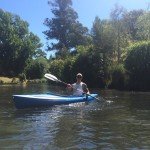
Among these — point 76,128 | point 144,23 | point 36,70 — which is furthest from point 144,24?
point 36,70

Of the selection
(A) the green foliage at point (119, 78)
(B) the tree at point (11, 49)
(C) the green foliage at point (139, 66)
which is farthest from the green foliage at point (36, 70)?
(C) the green foliage at point (139, 66)

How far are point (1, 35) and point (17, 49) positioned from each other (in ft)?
13.3

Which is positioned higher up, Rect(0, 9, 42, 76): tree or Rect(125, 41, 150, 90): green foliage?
Rect(0, 9, 42, 76): tree

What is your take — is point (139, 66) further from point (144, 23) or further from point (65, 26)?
point (65, 26)

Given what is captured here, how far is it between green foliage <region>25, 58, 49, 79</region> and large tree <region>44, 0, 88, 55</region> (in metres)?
14.2

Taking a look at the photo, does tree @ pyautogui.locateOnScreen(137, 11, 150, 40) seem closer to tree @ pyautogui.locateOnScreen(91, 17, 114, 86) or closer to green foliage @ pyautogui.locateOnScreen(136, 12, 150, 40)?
green foliage @ pyautogui.locateOnScreen(136, 12, 150, 40)

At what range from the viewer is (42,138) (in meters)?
13.1

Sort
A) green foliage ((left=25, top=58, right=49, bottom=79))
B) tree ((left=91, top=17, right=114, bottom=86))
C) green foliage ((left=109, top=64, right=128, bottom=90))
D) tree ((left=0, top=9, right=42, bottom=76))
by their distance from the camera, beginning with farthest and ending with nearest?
1. green foliage ((left=25, top=58, right=49, bottom=79))
2. tree ((left=0, top=9, right=42, bottom=76))
3. tree ((left=91, top=17, right=114, bottom=86))
4. green foliage ((left=109, top=64, right=128, bottom=90))

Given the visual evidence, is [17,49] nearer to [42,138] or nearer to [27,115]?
[27,115]

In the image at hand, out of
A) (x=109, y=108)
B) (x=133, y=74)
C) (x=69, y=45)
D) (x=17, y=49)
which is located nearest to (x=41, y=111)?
(x=109, y=108)

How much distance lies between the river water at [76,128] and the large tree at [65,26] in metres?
69.2

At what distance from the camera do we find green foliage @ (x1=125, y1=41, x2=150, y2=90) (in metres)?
37.8

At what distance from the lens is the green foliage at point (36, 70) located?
77250 millimetres

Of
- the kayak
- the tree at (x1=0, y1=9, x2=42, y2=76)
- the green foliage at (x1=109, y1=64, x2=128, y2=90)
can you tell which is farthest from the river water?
the tree at (x1=0, y1=9, x2=42, y2=76)
